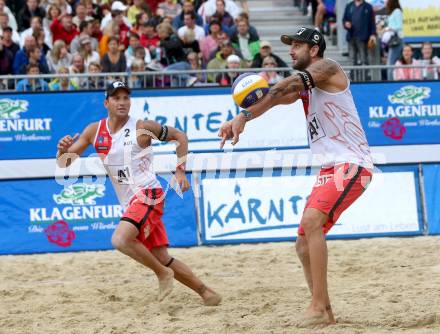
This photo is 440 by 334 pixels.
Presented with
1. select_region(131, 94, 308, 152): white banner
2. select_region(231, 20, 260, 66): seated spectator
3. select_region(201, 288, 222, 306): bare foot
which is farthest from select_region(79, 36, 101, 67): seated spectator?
select_region(201, 288, 222, 306): bare foot

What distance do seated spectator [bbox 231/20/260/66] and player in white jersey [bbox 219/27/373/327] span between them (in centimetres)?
809

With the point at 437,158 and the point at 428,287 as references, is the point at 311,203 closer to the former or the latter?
the point at 428,287

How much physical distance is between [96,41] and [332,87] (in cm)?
846

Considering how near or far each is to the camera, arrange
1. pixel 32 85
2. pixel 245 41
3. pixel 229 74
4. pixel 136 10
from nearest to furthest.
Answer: pixel 32 85
pixel 229 74
pixel 245 41
pixel 136 10

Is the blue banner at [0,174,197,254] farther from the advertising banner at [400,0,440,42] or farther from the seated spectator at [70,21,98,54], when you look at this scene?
the advertising banner at [400,0,440,42]

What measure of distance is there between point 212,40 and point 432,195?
14.8ft

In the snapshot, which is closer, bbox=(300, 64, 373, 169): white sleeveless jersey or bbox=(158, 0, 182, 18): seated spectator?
bbox=(300, 64, 373, 169): white sleeveless jersey

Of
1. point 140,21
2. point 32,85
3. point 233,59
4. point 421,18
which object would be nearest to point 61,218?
point 32,85

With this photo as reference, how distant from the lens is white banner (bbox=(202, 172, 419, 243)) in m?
11.3

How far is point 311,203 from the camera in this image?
240 inches

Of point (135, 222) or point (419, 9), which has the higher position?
point (419, 9)

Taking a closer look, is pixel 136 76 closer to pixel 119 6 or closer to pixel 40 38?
pixel 40 38

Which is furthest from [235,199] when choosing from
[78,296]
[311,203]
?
[311,203]

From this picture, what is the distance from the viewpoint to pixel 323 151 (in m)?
6.25
